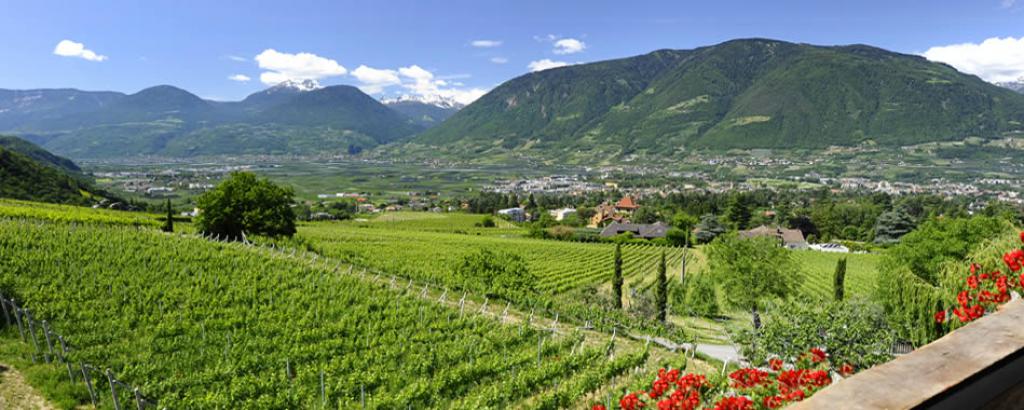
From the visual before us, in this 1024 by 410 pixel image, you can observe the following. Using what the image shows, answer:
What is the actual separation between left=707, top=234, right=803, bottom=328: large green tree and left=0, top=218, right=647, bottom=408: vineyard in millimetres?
13960

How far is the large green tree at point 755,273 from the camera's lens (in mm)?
32156

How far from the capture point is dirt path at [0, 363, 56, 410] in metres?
11.5

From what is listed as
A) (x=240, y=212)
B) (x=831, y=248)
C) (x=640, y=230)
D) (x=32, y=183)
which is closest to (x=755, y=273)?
(x=240, y=212)

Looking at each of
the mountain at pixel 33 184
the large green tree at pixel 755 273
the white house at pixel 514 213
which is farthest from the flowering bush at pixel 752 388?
the white house at pixel 514 213

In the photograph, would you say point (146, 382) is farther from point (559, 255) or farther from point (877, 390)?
point (559, 255)

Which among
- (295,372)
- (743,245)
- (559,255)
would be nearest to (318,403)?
(295,372)

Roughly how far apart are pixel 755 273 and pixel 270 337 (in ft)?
93.6

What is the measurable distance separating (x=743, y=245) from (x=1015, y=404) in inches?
1360

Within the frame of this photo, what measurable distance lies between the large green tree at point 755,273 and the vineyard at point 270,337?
45.8ft

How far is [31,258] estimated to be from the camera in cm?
2219

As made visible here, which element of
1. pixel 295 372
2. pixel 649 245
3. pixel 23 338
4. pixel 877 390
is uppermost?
Result: pixel 877 390

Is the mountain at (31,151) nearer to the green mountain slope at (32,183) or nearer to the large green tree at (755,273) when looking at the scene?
the green mountain slope at (32,183)

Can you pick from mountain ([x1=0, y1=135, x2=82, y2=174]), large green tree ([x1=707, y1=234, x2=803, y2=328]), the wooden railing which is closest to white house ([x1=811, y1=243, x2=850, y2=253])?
large green tree ([x1=707, y1=234, x2=803, y2=328])

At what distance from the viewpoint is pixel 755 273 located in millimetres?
32344
